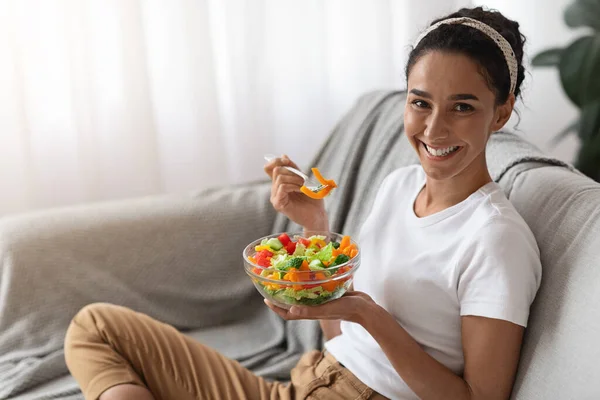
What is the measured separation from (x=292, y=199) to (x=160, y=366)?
0.41 metres

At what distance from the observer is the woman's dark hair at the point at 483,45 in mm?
1056

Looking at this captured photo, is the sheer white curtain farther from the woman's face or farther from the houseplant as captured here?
the woman's face

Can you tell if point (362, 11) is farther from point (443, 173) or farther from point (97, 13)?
point (443, 173)

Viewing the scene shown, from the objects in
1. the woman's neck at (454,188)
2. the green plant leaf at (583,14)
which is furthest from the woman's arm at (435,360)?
the green plant leaf at (583,14)

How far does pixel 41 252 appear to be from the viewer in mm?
1724

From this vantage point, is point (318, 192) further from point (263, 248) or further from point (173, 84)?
point (173, 84)

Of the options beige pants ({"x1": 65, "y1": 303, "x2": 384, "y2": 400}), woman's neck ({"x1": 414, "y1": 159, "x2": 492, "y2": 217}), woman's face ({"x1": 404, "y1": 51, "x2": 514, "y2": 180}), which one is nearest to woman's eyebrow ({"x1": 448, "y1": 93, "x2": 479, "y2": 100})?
woman's face ({"x1": 404, "y1": 51, "x2": 514, "y2": 180})

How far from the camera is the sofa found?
5.31 feet

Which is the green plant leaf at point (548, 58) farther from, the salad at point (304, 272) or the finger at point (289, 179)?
the salad at point (304, 272)

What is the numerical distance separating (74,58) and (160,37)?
26cm

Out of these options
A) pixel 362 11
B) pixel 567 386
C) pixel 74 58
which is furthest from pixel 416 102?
pixel 74 58

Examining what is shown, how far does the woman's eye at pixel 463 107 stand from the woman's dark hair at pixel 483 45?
0.04 m

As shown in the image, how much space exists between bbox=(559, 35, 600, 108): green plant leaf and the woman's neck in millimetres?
1155

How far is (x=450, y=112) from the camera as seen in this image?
108 cm
